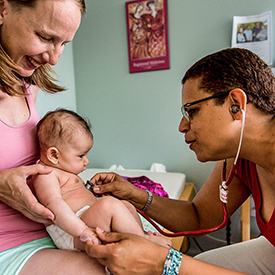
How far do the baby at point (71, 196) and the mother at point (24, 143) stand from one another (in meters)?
0.05

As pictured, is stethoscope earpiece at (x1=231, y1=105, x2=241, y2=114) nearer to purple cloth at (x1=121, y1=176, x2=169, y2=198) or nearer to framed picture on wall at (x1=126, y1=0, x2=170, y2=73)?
purple cloth at (x1=121, y1=176, x2=169, y2=198)

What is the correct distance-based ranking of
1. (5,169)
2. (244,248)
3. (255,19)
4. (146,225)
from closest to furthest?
(5,169)
(244,248)
(146,225)
(255,19)

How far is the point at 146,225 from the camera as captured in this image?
4.99 ft

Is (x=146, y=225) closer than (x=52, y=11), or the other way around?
(x=52, y=11)

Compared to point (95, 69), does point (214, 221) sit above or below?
below

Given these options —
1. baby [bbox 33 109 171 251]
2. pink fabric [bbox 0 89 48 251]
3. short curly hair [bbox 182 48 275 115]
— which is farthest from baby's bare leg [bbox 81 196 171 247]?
short curly hair [bbox 182 48 275 115]

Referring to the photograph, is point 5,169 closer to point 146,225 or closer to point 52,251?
point 52,251

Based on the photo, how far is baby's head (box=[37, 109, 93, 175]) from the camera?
3.65ft

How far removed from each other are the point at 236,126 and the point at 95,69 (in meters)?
2.14

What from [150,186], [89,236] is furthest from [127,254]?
[150,186]

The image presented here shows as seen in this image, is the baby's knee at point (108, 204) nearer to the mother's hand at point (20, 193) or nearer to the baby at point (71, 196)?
the baby at point (71, 196)

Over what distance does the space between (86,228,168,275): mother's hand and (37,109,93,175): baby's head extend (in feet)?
1.21

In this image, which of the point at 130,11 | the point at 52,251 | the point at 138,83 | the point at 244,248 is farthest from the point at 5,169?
the point at 130,11

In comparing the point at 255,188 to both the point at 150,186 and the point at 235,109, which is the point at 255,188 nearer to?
the point at 235,109
